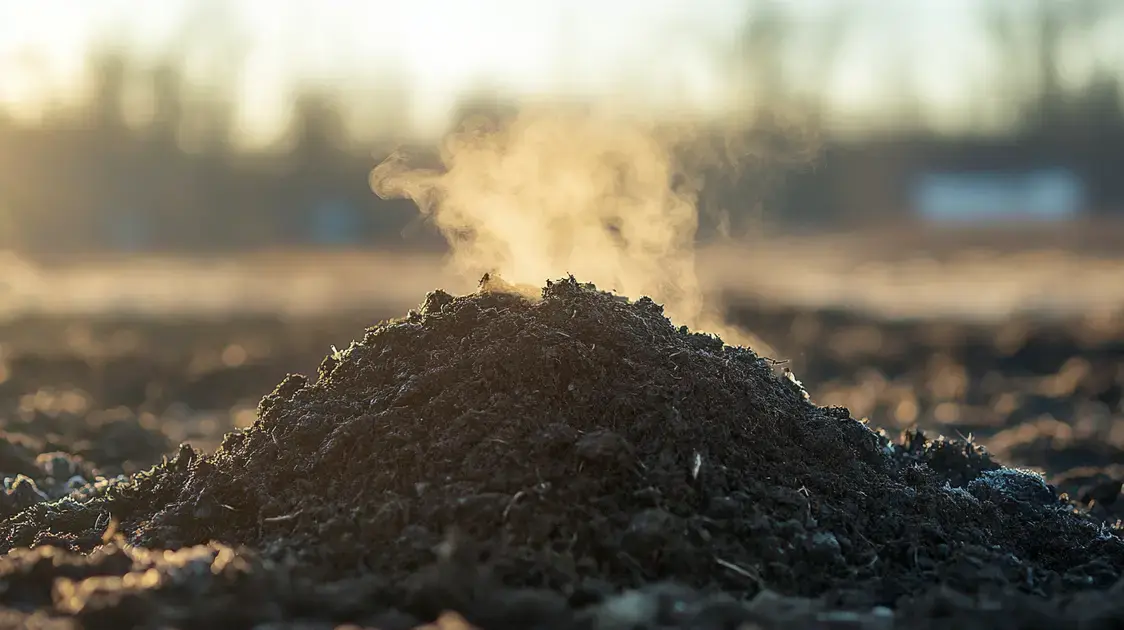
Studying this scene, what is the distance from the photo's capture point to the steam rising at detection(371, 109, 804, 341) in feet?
41.4

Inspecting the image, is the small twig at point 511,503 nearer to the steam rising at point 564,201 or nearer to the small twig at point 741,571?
the small twig at point 741,571

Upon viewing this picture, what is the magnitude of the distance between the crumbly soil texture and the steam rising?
10.3 ft

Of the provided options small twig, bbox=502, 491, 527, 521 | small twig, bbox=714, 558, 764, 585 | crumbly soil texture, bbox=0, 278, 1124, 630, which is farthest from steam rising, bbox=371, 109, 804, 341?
small twig, bbox=714, 558, 764, 585

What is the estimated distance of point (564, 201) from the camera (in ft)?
46.7

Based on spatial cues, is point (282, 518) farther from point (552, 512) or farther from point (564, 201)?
point (564, 201)

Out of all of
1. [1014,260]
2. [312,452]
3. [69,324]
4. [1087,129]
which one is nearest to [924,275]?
[1014,260]

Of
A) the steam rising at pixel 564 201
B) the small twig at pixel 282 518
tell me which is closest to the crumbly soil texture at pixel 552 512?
the small twig at pixel 282 518

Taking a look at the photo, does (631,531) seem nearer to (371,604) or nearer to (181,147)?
(371,604)

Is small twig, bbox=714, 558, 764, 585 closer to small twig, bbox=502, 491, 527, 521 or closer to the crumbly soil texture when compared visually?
the crumbly soil texture

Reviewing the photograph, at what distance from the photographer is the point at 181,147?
55.0 metres

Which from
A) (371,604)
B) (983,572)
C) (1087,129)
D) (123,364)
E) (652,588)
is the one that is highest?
(1087,129)

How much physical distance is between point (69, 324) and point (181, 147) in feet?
90.6

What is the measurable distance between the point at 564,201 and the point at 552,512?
28.7ft

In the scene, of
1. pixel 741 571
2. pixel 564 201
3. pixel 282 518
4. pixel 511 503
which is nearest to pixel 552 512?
pixel 511 503
